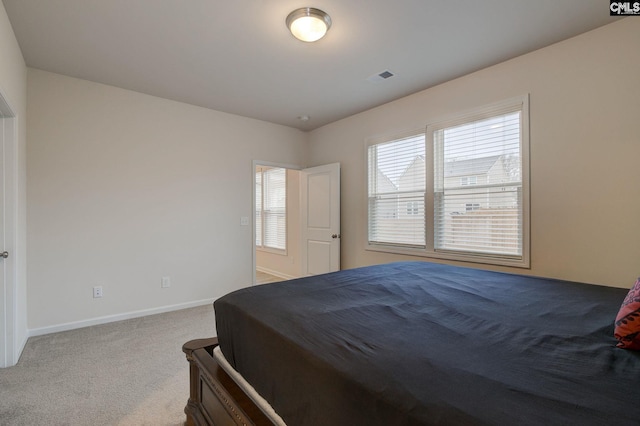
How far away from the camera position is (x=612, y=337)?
107cm

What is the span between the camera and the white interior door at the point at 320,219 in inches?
178

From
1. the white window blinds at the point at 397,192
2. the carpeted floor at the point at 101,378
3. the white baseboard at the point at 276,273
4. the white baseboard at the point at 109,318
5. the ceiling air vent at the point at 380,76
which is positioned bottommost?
the white baseboard at the point at 276,273

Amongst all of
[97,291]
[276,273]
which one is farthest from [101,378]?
[276,273]

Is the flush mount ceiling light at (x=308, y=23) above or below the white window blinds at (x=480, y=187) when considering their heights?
above

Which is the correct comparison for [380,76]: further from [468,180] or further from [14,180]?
[14,180]

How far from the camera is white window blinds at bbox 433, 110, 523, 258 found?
2887 mm

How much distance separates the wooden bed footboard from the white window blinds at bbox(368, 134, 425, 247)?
2.67 meters

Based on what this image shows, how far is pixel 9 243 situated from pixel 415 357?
3.12 meters

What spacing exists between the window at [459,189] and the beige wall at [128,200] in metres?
2.04

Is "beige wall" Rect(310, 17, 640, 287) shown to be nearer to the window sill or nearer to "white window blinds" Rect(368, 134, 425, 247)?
the window sill

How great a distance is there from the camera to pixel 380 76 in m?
3.21

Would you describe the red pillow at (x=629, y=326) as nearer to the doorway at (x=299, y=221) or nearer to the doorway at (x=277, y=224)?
the doorway at (x=299, y=221)

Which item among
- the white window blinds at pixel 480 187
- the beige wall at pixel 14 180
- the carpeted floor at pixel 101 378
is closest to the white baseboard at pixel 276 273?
the carpeted floor at pixel 101 378

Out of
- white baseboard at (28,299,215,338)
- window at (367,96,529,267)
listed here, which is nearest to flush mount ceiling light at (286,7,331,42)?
window at (367,96,529,267)
